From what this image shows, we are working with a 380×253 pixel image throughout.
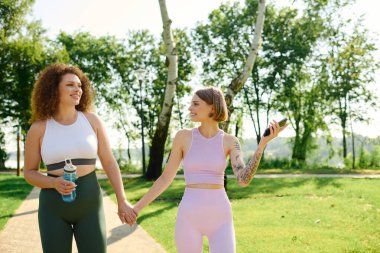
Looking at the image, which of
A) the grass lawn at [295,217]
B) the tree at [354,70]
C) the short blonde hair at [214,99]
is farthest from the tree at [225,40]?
the short blonde hair at [214,99]

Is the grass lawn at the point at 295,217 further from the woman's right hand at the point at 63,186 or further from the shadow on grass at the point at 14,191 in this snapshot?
the woman's right hand at the point at 63,186

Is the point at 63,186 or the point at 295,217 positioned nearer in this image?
the point at 63,186

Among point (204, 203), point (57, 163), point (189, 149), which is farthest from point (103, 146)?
point (204, 203)

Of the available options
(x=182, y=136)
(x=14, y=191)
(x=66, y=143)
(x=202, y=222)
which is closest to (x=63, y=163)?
(x=66, y=143)

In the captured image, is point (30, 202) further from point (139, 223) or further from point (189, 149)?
point (189, 149)

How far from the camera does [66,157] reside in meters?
3.74

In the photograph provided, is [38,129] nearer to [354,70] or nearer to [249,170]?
[249,170]

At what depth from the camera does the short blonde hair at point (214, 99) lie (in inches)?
159

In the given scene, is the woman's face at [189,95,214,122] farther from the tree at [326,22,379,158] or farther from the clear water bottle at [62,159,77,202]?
the tree at [326,22,379,158]

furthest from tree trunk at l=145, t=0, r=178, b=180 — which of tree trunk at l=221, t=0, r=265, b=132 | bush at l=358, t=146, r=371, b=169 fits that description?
bush at l=358, t=146, r=371, b=169

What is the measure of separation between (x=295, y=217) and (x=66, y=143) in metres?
7.75

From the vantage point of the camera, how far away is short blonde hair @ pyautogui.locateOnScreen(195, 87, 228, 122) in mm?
4035

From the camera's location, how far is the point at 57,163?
376cm

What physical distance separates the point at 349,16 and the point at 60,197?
31841 mm
